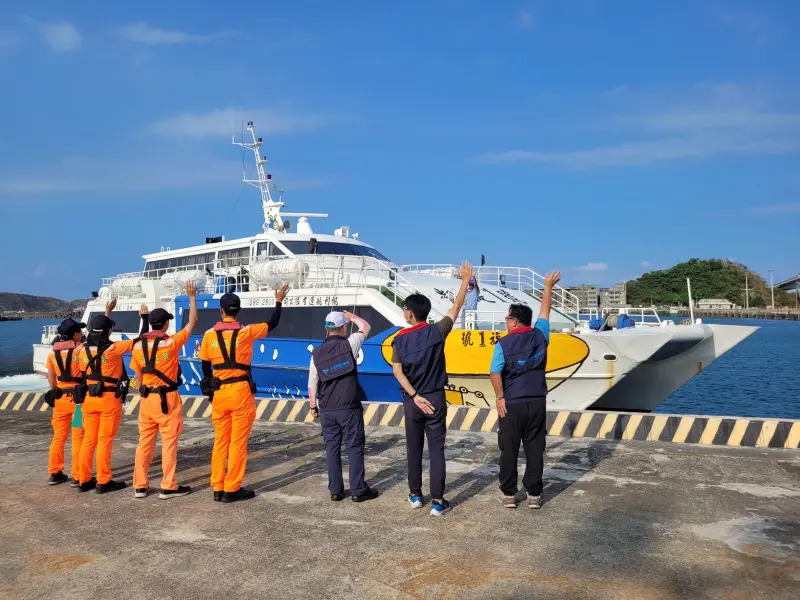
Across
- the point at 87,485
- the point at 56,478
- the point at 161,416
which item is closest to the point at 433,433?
the point at 161,416

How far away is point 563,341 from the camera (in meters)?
9.41

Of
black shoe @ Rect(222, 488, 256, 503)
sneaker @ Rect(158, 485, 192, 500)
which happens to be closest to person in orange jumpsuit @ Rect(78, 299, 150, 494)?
sneaker @ Rect(158, 485, 192, 500)

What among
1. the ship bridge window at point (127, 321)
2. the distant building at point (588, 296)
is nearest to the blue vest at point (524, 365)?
the distant building at point (588, 296)

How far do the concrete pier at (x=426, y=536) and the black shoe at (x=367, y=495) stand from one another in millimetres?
101

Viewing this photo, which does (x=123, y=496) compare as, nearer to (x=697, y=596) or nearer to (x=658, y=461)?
(x=697, y=596)

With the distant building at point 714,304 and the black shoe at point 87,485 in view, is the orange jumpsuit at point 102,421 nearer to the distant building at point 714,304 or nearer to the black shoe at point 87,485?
the black shoe at point 87,485

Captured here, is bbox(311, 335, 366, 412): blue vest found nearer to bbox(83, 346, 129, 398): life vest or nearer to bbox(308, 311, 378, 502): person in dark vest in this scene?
bbox(308, 311, 378, 502): person in dark vest

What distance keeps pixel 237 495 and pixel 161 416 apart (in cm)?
84

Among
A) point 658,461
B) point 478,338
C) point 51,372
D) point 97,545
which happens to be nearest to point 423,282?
point 478,338

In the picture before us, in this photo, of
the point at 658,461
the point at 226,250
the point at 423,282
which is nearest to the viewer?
the point at 658,461

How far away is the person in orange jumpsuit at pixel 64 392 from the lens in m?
5.36

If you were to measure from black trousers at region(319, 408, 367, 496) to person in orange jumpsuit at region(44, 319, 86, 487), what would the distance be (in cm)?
213

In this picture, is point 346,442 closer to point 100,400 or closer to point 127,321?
point 100,400

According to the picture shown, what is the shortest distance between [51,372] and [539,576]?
4393 mm
